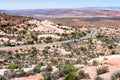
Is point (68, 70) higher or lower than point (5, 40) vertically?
higher

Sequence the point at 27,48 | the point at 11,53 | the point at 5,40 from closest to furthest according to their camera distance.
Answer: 1. the point at 11,53
2. the point at 27,48
3. the point at 5,40

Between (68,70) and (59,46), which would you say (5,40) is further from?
(68,70)

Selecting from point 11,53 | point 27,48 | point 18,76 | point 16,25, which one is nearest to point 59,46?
point 27,48

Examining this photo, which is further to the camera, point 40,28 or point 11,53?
point 40,28

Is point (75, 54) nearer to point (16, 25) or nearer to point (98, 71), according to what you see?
point (98, 71)

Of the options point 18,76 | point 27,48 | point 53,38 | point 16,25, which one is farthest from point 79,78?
point 16,25

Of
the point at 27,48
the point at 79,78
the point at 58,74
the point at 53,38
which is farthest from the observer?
the point at 53,38

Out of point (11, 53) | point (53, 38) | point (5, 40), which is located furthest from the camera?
point (53, 38)

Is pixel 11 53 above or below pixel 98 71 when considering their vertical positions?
below

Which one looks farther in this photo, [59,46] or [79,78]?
[59,46]
